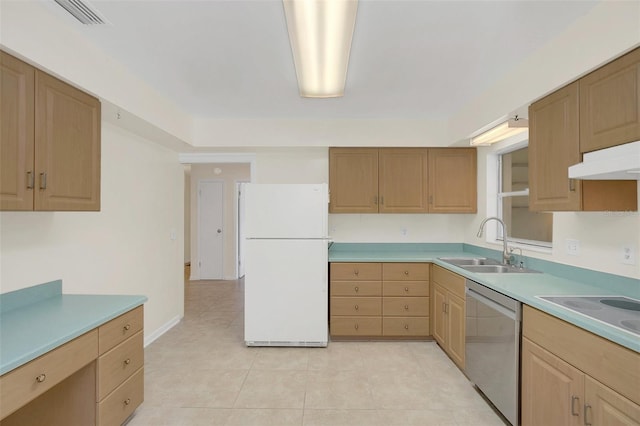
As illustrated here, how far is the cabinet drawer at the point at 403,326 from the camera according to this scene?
3203mm

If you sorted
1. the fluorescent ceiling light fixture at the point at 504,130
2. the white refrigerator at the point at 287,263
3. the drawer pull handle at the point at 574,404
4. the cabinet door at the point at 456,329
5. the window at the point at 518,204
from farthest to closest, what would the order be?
the white refrigerator at the point at 287,263, the window at the point at 518,204, the cabinet door at the point at 456,329, the fluorescent ceiling light fixture at the point at 504,130, the drawer pull handle at the point at 574,404

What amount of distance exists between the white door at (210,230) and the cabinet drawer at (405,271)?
4.07 meters

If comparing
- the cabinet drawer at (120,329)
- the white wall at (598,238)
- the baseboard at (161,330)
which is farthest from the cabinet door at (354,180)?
the baseboard at (161,330)

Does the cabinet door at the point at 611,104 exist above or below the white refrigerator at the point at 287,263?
above

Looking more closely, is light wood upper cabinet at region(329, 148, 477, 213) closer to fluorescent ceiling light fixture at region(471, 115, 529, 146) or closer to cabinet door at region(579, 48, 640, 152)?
fluorescent ceiling light fixture at region(471, 115, 529, 146)

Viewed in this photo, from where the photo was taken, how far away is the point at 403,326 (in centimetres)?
321

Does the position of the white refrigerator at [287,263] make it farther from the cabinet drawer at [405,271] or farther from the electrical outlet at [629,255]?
the electrical outlet at [629,255]

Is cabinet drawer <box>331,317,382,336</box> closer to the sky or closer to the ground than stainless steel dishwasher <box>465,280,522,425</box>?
closer to the ground

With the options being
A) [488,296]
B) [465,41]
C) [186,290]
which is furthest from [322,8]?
[186,290]

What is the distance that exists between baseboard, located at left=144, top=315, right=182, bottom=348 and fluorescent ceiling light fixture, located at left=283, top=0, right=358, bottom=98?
2910 millimetres

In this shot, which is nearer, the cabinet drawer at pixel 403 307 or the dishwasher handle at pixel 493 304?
the dishwasher handle at pixel 493 304

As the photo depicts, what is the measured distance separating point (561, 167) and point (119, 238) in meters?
3.43

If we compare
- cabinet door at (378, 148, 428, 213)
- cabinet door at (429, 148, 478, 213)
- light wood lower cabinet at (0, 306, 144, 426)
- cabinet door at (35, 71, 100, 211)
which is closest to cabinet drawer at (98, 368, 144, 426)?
light wood lower cabinet at (0, 306, 144, 426)

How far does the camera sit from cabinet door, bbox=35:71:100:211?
160cm
